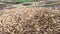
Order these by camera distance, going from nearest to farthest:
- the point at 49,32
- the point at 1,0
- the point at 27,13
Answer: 1. the point at 49,32
2. the point at 27,13
3. the point at 1,0

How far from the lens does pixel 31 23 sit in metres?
6.00

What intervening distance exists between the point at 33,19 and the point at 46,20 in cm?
47

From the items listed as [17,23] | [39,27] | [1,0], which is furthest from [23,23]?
[1,0]

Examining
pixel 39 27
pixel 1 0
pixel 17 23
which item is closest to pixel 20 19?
pixel 17 23

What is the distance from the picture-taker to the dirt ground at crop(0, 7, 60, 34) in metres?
5.66

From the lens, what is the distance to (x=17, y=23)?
6059 millimetres

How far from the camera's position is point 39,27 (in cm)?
579

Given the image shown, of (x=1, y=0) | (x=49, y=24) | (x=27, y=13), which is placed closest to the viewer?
(x=49, y=24)

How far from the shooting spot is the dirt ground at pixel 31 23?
5.66 metres

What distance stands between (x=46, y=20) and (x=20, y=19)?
3.17 feet

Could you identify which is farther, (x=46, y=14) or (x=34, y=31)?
(x=46, y=14)

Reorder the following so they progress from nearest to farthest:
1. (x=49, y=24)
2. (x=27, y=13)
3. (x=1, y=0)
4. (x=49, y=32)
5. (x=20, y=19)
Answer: (x=49, y=32) → (x=49, y=24) → (x=20, y=19) → (x=27, y=13) → (x=1, y=0)

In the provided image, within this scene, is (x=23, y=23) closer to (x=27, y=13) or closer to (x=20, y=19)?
(x=20, y=19)

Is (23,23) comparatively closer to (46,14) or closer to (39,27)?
(39,27)
